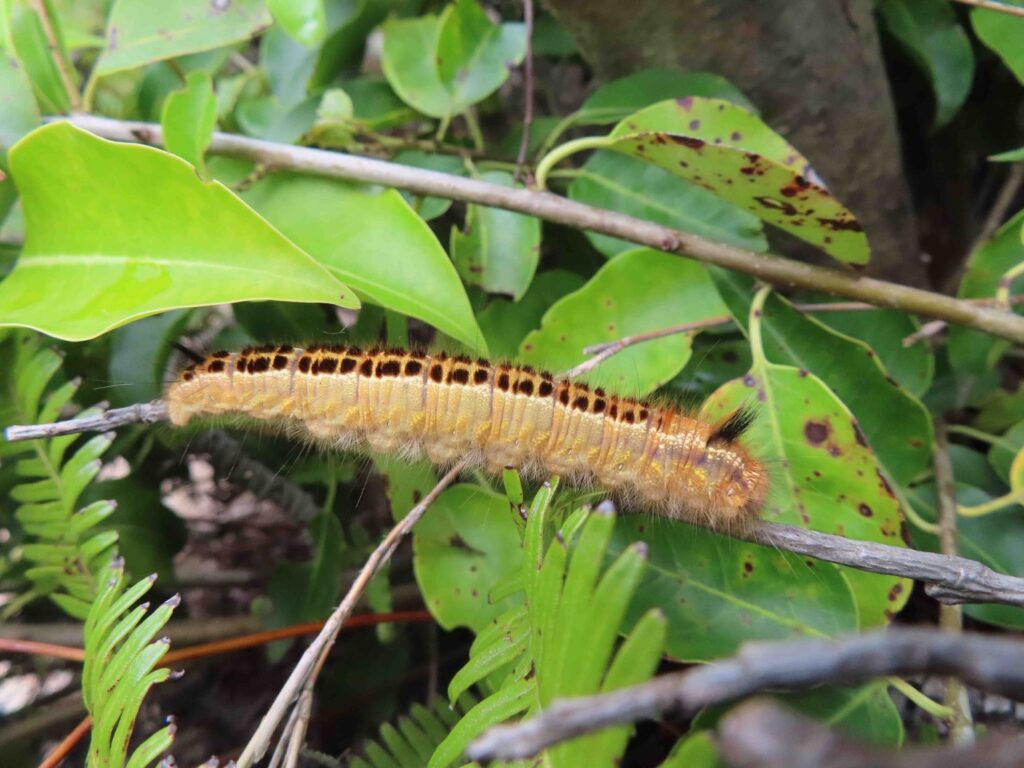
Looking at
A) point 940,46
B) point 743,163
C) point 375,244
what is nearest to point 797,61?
point 940,46

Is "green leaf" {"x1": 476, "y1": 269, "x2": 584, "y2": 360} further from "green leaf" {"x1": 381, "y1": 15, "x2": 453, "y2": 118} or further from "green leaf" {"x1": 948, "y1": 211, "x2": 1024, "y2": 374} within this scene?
"green leaf" {"x1": 948, "y1": 211, "x2": 1024, "y2": 374}

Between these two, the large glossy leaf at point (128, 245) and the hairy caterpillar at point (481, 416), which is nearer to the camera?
the large glossy leaf at point (128, 245)

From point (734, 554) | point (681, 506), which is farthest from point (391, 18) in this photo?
point (734, 554)

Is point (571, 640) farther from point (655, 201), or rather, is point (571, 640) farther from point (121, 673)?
point (655, 201)

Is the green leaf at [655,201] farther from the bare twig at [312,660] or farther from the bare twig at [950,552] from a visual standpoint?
the bare twig at [312,660]

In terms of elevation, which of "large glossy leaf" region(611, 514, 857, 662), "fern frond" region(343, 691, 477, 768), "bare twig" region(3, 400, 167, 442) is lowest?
"fern frond" region(343, 691, 477, 768)

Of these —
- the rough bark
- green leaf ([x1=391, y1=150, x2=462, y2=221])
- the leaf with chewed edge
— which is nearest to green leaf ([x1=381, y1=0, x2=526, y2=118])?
green leaf ([x1=391, y1=150, x2=462, y2=221])

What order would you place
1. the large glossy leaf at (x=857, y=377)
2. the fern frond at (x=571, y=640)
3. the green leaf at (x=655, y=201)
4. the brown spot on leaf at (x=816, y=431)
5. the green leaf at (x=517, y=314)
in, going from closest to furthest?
the fern frond at (x=571, y=640) → the brown spot on leaf at (x=816, y=431) → the large glossy leaf at (x=857, y=377) → the green leaf at (x=655, y=201) → the green leaf at (x=517, y=314)

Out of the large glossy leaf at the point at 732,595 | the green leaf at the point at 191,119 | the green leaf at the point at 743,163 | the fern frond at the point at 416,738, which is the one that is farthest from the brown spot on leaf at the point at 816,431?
the green leaf at the point at 191,119
